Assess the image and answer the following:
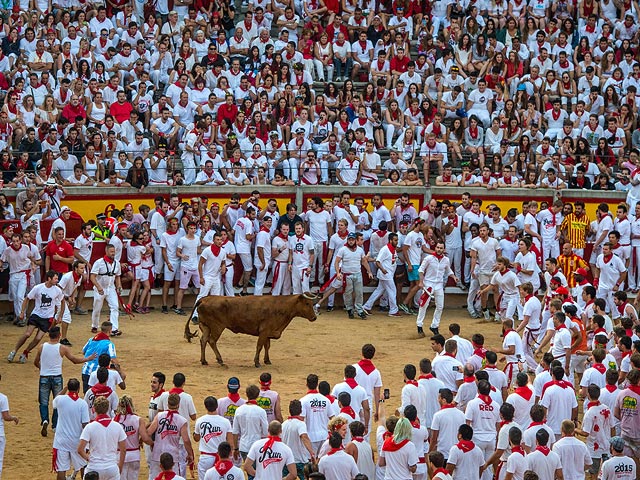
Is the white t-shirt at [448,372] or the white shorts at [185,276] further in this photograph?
the white shorts at [185,276]

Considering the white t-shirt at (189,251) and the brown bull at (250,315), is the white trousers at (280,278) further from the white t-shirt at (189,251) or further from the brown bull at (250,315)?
the brown bull at (250,315)

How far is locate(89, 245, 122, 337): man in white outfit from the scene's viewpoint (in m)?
24.7

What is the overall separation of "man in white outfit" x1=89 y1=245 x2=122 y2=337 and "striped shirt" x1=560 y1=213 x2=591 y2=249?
10.4m

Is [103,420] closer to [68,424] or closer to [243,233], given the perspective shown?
[68,424]

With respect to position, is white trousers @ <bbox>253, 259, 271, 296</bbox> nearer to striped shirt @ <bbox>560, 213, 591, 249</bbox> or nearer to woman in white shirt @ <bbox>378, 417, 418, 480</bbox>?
striped shirt @ <bbox>560, 213, 591, 249</bbox>

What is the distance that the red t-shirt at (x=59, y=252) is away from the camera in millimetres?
25875

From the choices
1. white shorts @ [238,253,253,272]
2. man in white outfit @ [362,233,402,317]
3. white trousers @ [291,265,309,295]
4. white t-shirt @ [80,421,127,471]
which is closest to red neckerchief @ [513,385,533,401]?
white t-shirt @ [80,421,127,471]

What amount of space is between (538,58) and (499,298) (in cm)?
1106

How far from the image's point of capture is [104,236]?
27.6 m

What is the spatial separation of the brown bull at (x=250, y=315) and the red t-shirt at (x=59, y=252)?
4.05 meters

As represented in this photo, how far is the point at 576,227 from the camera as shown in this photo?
28859 millimetres

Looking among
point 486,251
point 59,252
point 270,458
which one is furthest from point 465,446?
point 59,252

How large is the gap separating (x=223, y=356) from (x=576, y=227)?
931 cm

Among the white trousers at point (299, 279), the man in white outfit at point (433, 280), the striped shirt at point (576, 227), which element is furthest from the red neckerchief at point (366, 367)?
the striped shirt at point (576, 227)
